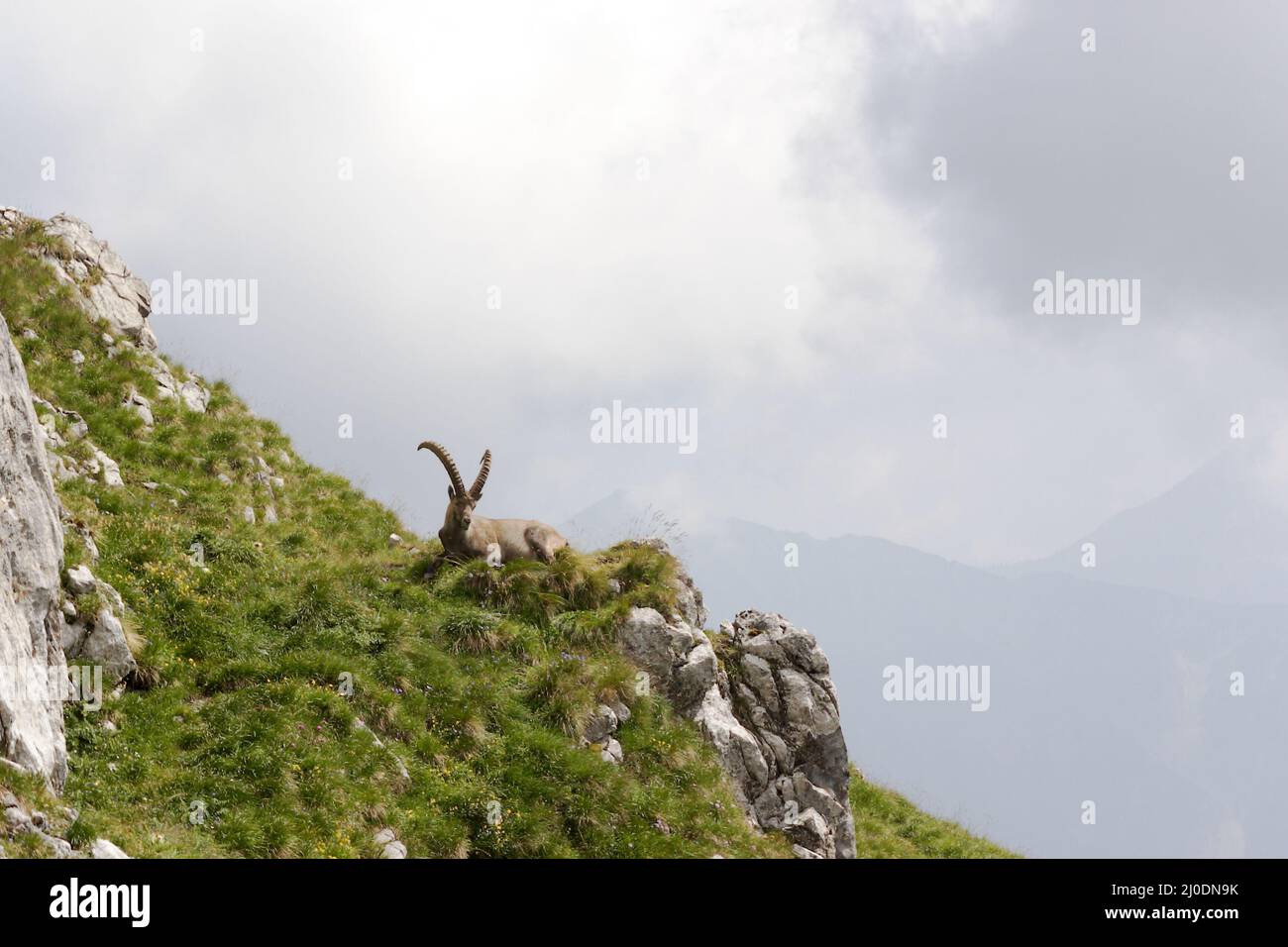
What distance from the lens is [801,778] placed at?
894 inches

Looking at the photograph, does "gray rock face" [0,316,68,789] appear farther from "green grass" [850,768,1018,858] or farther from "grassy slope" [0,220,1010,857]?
"green grass" [850,768,1018,858]

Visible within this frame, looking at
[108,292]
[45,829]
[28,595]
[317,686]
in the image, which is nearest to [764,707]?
[317,686]

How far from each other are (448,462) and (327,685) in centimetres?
889

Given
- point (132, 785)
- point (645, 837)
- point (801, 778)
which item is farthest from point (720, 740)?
point (132, 785)

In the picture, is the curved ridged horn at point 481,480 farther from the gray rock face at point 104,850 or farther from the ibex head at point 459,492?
the gray rock face at point 104,850

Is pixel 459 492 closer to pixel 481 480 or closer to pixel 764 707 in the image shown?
pixel 481 480

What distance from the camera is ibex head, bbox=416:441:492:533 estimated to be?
2398 cm

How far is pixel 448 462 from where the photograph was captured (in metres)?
24.9

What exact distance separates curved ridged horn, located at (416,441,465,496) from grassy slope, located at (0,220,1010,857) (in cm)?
230

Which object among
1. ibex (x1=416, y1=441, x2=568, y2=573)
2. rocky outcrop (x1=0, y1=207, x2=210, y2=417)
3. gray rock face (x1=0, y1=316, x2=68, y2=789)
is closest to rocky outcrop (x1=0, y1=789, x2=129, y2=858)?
gray rock face (x1=0, y1=316, x2=68, y2=789)

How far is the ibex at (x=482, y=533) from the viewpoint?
23922mm

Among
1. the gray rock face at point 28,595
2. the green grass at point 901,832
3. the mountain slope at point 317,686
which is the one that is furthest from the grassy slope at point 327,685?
the green grass at point 901,832
